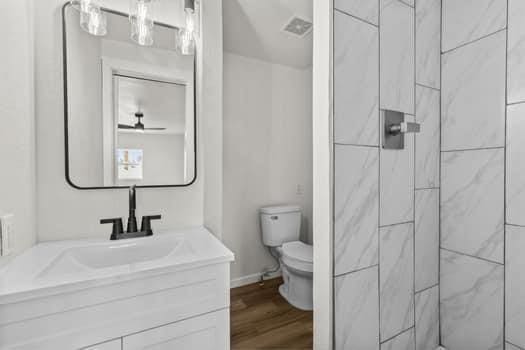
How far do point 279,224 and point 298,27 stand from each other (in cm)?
167

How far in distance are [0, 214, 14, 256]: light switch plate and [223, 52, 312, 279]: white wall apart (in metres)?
1.45

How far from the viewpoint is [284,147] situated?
2.53 meters

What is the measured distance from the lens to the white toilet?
189cm

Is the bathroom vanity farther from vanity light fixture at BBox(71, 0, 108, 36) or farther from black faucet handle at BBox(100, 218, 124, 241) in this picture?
vanity light fixture at BBox(71, 0, 108, 36)

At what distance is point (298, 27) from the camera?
1.99 m

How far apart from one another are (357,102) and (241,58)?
5.40 feet

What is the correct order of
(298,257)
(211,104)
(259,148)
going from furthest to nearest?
1. (259,148)
2. (298,257)
3. (211,104)

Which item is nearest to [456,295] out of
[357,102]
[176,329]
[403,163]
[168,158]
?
[403,163]

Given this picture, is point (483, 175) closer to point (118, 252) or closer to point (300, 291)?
point (300, 291)

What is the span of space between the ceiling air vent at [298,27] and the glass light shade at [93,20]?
4.26ft

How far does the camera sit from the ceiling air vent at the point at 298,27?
190 centimetres

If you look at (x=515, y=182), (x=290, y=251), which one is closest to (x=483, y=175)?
(x=515, y=182)

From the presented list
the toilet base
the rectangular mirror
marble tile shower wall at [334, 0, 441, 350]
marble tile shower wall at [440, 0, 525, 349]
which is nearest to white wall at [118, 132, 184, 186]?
the rectangular mirror

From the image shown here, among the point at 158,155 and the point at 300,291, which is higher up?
the point at 158,155
